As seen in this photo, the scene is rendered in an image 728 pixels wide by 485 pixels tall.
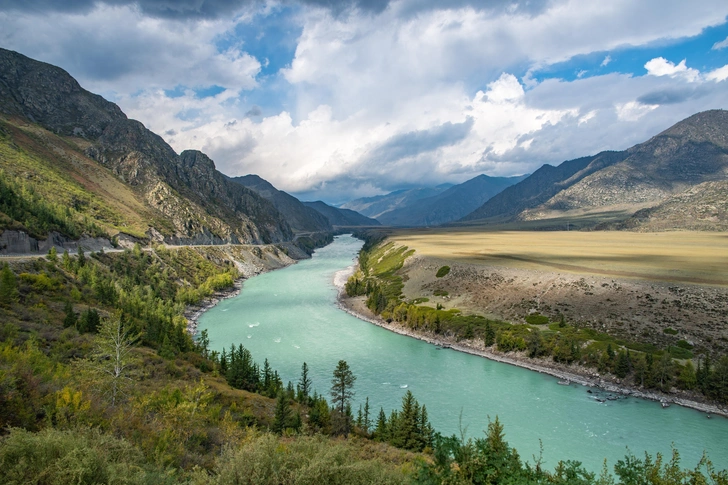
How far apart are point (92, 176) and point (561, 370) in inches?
5178

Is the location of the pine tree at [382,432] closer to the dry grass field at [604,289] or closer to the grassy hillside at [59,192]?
the dry grass field at [604,289]

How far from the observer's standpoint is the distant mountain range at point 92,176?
76188 millimetres

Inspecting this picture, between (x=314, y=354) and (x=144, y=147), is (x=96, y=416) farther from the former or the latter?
(x=144, y=147)

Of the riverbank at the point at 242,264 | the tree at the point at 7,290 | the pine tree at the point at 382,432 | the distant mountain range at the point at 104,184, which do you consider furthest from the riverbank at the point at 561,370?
the distant mountain range at the point at 104,184

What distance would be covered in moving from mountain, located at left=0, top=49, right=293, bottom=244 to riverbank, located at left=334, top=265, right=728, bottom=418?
61706mm

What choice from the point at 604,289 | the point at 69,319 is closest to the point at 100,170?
the point at 69,319

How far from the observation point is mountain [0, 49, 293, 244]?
3524 inches

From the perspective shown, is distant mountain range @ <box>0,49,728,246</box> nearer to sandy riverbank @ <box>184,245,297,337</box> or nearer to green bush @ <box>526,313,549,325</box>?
sandy riverbank @ <box>184,245,297,337</box>

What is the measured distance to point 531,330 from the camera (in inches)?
1957

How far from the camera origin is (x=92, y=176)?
11331cm

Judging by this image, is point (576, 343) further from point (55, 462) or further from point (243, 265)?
→ point (243, 265)

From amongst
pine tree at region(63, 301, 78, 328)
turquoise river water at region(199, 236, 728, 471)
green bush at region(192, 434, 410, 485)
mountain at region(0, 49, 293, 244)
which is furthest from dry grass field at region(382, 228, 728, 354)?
mountain at region(0, 49, 293, 244)

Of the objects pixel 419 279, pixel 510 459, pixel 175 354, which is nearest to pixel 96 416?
pixel 510 459

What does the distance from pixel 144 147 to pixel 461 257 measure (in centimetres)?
12986
